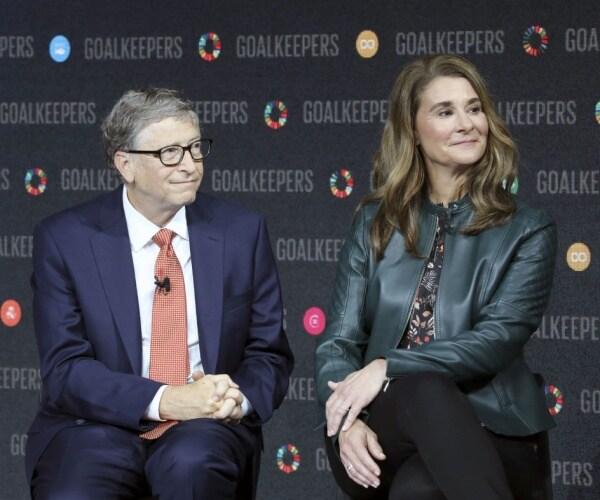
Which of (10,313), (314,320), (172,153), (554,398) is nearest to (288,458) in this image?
(314,320)

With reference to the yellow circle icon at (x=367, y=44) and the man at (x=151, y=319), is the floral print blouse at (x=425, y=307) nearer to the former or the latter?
the man at (x=151, y=319)

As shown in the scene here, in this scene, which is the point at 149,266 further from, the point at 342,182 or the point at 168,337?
the point at 342,182

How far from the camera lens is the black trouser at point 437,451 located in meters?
2.37

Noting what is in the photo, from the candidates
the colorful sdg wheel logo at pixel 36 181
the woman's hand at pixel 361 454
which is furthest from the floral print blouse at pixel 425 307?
the colorful sdg wheel logo at pixel 36 181

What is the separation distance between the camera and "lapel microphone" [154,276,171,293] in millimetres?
2895

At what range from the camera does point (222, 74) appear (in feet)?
13.4

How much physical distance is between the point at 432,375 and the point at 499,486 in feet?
0.97

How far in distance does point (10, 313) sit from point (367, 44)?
5.50ft

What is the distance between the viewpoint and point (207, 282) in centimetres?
292

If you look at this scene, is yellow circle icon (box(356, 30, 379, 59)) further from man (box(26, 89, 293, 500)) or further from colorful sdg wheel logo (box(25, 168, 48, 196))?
colorful sdg wheel logo (box(25, 168, 48, 196))

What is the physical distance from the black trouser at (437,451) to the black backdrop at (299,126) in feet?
4.23

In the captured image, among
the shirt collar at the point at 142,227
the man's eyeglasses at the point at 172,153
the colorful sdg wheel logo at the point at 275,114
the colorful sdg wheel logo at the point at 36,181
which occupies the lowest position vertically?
the shirt collar at the point at 142,227

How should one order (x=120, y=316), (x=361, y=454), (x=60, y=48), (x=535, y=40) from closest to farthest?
(x=361, y=454) < (x=120, y=316) < (x=535, y=40) < (x=60, y=48)

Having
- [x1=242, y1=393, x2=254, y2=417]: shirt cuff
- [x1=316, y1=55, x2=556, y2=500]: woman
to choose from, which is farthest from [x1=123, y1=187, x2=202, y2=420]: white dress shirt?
[x1=316, y1=55, x2=556, y2=500]: woman
